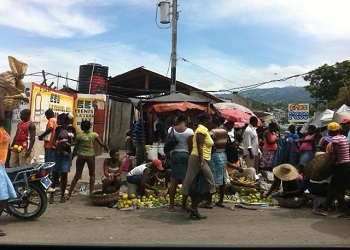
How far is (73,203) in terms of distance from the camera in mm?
7848

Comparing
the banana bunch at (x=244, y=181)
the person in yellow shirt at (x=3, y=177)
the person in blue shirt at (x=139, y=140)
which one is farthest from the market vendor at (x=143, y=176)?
the person in yellow shirt at (x=3, y=177)

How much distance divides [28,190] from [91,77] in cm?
1464

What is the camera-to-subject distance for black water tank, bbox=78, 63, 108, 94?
66.8 ft

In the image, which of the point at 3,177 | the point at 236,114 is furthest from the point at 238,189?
the point at 236,114

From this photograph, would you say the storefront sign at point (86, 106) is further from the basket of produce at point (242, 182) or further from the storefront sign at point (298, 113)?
the storefront sign at point (298, 113)

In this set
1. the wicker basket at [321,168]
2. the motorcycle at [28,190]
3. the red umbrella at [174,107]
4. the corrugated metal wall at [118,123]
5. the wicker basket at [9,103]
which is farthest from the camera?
the corrugated metal wall at [118,123]

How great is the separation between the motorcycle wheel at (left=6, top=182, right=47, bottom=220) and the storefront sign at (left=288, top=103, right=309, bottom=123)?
16563mm

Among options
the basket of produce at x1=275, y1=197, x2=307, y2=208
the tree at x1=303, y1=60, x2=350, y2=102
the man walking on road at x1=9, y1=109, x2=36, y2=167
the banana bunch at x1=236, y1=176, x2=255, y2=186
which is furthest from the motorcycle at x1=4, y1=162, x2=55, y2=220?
the tree at x1=303, y1=60, x2=350, y2=102

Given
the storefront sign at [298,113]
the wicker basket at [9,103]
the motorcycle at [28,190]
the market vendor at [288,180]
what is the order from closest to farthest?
1. the motorcycle at [28,190]
2. the wicker basket at [9,103]
3. the market vendor at [288,180]
4. the storefront sign at [298,113]

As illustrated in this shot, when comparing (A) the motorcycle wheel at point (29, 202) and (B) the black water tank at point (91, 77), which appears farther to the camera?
(B) the black water tank at point (91, 77)

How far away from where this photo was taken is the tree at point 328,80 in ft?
123

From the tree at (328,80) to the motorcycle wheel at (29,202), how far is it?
34.7m

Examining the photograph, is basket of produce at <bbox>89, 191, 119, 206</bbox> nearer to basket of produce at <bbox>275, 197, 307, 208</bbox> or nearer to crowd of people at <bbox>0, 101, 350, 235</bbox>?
crowd of people at <bbox>0, 101, 350, 235</bbox>

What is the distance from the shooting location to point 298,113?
20.7 metres
